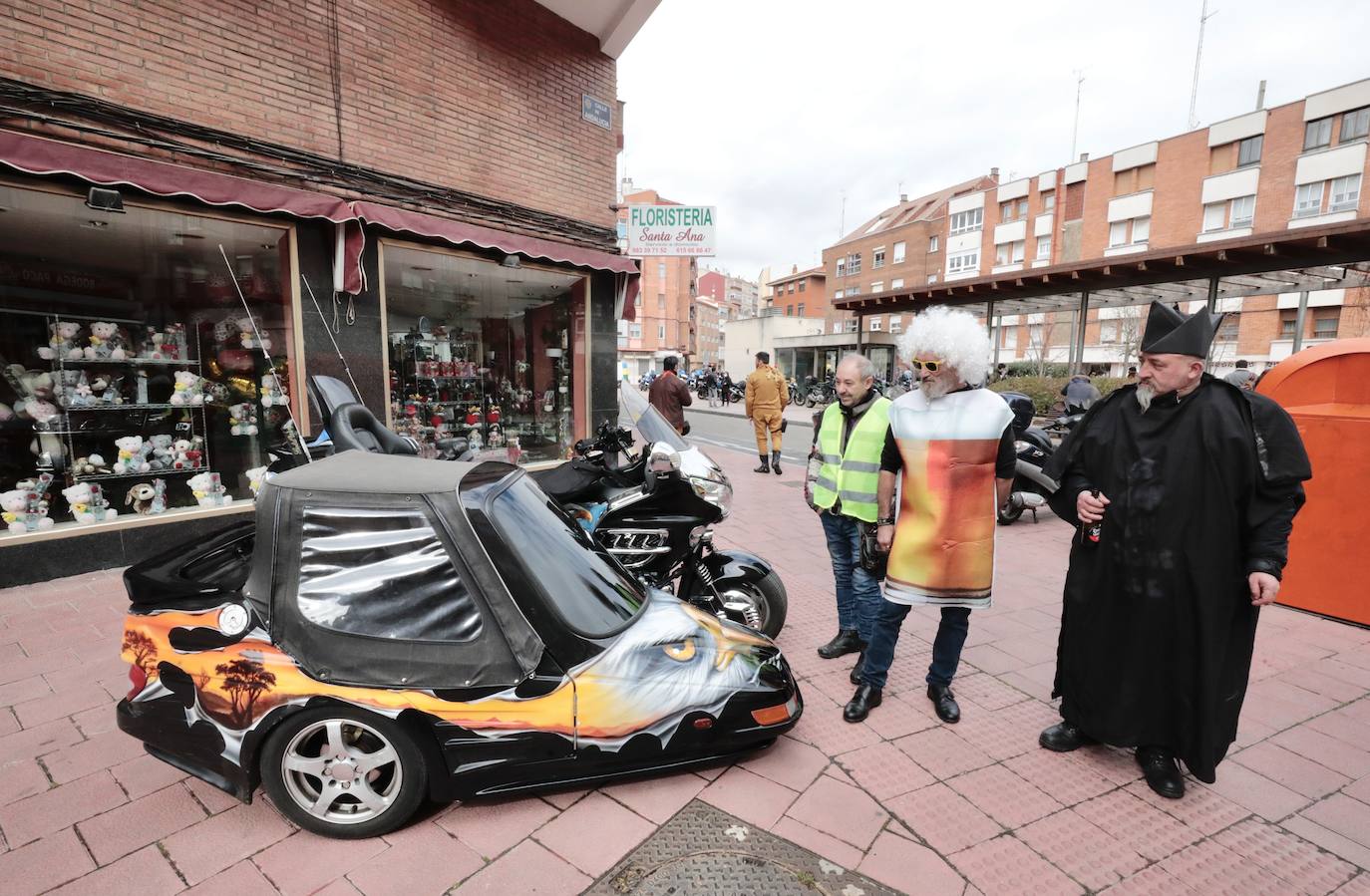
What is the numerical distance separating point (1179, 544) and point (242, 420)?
767 centimetres

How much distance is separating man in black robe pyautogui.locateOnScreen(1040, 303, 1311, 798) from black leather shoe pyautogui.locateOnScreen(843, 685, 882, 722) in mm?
921

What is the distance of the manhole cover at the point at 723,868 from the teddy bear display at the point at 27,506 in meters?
5.90

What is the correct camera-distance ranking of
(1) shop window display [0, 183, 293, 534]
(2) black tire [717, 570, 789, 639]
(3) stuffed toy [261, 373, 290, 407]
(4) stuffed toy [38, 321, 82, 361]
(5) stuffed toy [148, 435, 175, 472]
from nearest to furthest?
(2) black tire [717, 570, 789, 639]
(1) shop window display [0, 183, 293, 534]
(4) stuffed toy [38, 321, 82, 361]
(5) stuffed toy [148, 435, 175, 472]
(3) stuffed toy [261, 373, 290, 407]

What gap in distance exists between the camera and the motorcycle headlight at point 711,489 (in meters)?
3.58

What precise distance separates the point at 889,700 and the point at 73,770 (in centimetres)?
368

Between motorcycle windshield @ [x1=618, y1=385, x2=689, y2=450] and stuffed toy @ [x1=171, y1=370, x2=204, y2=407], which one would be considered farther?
stuffed toy @ [x1=171, y1=370, x2=204, y2=407]

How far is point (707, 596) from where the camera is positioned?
12.1 ft

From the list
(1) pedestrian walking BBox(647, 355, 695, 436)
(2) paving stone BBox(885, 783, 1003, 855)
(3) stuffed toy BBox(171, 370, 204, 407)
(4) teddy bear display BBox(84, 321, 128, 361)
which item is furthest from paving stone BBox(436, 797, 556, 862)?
Answer: (1) pedestrian walking BBox(647, 355, 695, 436)

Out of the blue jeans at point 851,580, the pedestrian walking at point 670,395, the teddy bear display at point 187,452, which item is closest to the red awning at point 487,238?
the pedestrian walking at point 670,395

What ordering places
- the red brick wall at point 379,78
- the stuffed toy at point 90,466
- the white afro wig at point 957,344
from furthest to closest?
the stuffed toy at point 90,466
the red brick wall at point 379,78
the white afro wig at point 957,344

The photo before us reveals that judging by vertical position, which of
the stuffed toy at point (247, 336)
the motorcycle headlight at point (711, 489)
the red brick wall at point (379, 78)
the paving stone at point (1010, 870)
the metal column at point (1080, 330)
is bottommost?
the paving stone at point (1010, 870)

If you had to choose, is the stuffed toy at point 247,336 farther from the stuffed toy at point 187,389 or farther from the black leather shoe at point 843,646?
the black leather shoe at point 843,646

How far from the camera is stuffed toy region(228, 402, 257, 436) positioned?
6398 millimetres

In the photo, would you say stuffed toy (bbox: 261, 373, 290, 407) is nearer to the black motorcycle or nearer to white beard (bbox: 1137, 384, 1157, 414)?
the black motorcycle
